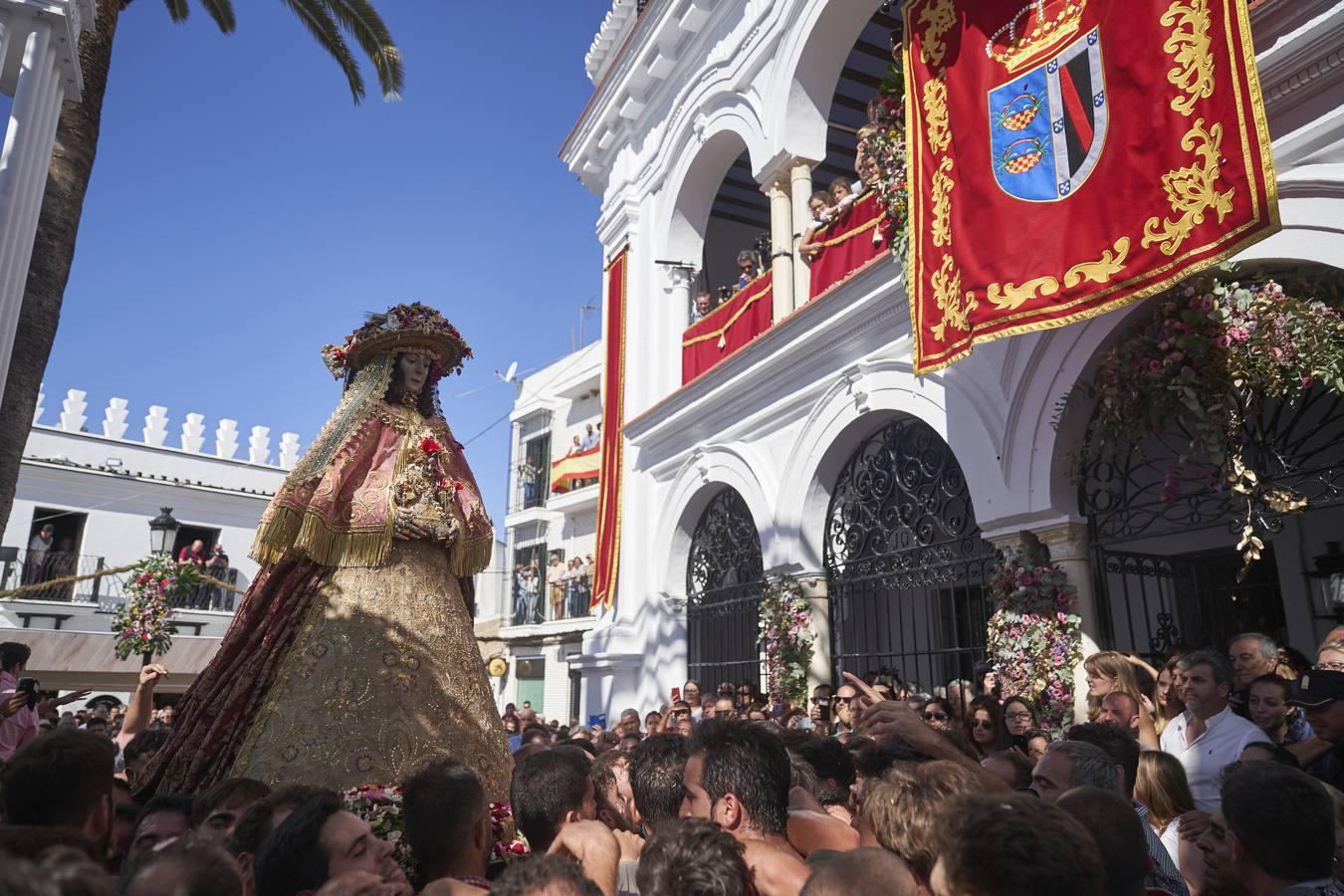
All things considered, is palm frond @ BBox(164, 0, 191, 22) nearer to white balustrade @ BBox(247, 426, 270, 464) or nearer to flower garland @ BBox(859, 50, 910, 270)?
flower garland @ BBox(859, 50, 910, 270)

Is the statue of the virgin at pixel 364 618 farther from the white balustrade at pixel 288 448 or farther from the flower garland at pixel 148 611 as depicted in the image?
the white balustrade at pixel 288 448

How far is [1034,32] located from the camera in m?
6.21

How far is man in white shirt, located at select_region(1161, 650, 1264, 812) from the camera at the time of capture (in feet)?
12.8

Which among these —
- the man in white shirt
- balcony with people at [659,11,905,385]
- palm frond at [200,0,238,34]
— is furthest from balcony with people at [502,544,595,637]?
the man in white shirt

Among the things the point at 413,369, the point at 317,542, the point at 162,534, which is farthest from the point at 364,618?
the point at 162,534

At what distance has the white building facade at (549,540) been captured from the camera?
64.7ft

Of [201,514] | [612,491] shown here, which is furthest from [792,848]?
[201,514]

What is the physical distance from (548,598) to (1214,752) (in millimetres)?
17866

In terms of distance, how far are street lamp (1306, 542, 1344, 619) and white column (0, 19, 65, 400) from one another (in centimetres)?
954

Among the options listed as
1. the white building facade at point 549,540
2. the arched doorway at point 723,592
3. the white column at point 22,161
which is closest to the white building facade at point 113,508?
the white building facade at point 549,540

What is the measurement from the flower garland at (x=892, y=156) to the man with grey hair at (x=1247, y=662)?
3801mm

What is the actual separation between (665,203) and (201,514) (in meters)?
14.8

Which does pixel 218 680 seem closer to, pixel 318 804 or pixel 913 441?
pixel 318 804

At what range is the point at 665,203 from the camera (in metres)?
12.5
